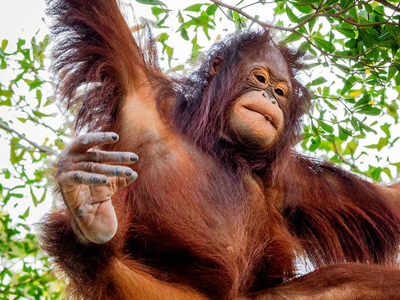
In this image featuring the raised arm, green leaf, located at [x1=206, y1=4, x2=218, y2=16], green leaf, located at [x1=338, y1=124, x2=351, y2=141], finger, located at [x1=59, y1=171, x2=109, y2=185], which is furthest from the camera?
green leaf, located at [x1=338, y1=124, x2=351, y2=141]

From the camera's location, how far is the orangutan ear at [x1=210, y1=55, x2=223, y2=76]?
4086 mm

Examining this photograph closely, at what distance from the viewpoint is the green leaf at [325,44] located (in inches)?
158

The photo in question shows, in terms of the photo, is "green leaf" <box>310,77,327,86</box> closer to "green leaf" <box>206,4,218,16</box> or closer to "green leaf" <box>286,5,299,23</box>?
"green leaf" <box>286,5,299,23</box>

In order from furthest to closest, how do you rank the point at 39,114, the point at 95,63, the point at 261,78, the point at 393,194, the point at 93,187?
the point at 39,114 → the point at 393,194 → the point at 261,78 → the point at 95,63 → the point at 93,187

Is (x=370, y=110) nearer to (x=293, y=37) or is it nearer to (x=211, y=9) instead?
(x=293, y=37)

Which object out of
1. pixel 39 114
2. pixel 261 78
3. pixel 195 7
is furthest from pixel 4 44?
pixel 261 78

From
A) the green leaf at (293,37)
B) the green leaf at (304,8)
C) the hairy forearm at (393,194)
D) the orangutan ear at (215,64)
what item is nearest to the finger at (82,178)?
the orangutan ear at (215,64)

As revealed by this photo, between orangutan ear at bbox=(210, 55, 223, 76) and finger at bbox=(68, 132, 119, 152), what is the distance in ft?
5.64

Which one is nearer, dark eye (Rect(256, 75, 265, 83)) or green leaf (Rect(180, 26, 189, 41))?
dark eye (Rect(256, 75, 265, 83))

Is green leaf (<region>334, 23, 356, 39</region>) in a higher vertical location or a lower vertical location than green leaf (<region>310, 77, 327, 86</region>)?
higher

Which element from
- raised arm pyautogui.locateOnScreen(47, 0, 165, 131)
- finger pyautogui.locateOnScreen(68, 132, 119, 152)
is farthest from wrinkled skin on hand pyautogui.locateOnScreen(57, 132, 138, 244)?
raised arm pyautogui.locateOnScreen(47, 0, 165, 131)

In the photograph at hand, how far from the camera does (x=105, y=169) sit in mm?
2455

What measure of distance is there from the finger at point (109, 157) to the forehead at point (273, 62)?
182cm

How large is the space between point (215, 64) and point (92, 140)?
186cm
